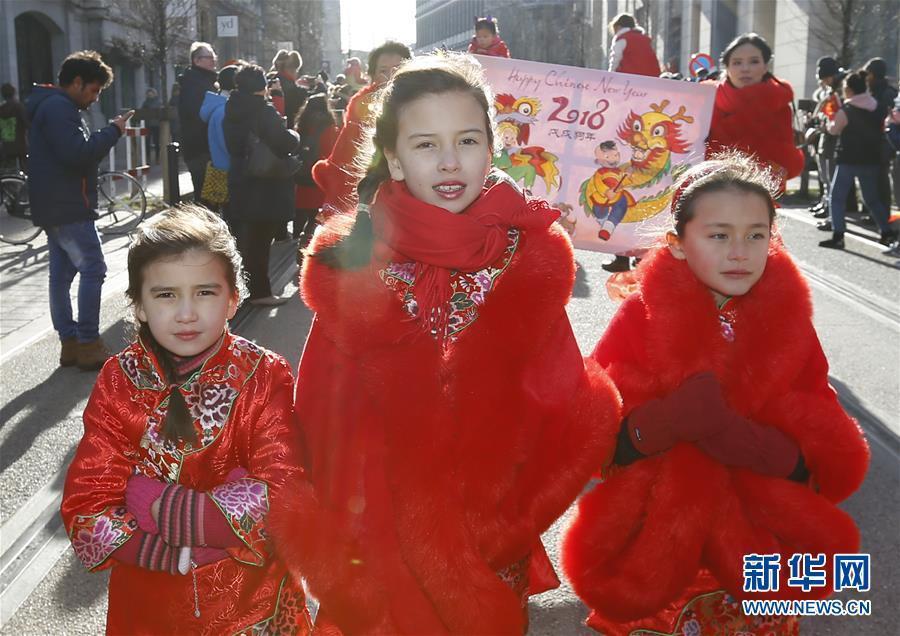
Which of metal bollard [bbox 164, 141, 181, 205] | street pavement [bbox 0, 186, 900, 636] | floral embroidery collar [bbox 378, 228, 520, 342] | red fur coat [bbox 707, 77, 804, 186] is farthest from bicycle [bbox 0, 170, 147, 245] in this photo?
floral embroidery collar [bbox 378, 228, 520, 342]

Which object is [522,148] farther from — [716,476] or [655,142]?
[716,476]

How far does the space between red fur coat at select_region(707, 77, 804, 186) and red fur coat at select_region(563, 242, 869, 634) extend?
3.52 meters

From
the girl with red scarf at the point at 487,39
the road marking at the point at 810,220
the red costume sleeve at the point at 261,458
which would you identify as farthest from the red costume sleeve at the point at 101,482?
the road marking at the point at 810,220

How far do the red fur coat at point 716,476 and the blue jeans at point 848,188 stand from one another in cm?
942

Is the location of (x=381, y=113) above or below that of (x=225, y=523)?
above

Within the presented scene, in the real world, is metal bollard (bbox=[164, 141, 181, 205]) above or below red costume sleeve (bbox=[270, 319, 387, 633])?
above

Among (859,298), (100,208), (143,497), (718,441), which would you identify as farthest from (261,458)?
(100,208)

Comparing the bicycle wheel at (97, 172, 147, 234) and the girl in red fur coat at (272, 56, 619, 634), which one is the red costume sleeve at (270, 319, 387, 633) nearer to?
the girl in red fur coat at (272, 56, 619, 634)

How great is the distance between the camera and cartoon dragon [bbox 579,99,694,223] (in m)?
5.95

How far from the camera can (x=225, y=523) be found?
2.21 m

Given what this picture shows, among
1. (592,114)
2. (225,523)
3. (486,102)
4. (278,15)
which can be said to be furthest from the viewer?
(278,15)

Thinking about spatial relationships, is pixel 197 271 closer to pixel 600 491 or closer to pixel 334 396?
pixel 334 396

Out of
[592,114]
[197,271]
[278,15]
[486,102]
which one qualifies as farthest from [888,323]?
[278,15]

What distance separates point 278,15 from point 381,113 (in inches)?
2062
